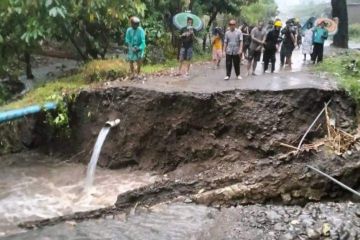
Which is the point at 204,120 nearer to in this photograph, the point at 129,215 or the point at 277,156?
the point at 277,156

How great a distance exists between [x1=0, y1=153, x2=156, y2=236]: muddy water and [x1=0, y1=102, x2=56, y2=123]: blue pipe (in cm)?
132

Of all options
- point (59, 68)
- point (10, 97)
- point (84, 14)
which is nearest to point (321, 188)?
point (84, 14)

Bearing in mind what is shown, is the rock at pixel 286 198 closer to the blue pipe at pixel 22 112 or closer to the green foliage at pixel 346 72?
the green foliage at pixel 346 72

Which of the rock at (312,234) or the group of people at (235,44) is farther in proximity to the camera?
the group of people at (235,44)

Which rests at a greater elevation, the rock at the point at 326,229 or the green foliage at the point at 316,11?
the green foliage at the point at 316,11

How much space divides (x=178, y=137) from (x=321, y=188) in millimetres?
3566

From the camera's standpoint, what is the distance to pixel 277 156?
9.59m

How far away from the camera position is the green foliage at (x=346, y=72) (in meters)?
10.9

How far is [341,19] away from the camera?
2462 cm

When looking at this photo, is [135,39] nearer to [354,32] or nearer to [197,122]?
[197,122]

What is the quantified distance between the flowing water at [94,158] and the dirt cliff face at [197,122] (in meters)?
0.22

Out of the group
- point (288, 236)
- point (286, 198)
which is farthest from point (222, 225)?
point (286, 198)

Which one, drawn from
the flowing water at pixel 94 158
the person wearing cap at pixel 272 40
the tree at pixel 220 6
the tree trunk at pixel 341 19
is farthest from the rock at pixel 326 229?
the tree trunk at pixel 341 19

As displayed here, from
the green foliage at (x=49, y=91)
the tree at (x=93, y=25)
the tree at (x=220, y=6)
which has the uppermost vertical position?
the tree at (x=220, y=6)
